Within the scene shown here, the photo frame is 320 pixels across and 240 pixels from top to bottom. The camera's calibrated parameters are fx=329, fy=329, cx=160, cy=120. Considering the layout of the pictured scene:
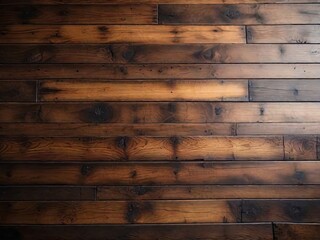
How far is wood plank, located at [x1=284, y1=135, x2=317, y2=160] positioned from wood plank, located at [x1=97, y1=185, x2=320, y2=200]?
0.18 meters

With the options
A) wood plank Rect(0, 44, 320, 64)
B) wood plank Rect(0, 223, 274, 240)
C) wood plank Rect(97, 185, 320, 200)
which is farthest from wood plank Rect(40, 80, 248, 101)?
wood plank Rect(0, 223, 274, 240)

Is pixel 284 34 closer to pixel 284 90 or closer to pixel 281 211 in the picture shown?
pixel 284 90

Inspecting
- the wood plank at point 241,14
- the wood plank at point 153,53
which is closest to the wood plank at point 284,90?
the wood plank at point 153,53

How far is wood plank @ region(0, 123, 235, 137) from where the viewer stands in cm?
189

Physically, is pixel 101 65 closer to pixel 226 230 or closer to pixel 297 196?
pixel 226 230

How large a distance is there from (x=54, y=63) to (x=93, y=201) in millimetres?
844

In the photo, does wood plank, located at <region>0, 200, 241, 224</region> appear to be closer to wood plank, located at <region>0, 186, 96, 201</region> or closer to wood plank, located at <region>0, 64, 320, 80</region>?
wood plank, located at <region>0, 186, 96, 201</region>

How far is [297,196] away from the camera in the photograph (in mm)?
1844

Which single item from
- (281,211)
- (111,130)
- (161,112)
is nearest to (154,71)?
(161,112)

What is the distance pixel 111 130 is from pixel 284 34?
3.95 ft

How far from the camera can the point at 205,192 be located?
6.03 feet

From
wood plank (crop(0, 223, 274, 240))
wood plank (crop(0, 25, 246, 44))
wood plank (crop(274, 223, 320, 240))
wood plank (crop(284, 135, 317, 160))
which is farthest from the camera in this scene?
wood plank (crop(0, 25, 246, 44))

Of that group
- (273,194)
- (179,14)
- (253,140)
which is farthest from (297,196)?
(179,14)

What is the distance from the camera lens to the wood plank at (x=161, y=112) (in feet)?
6.27
